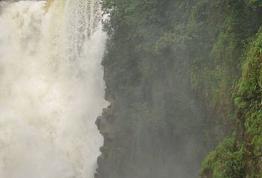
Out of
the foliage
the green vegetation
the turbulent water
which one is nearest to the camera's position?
the foliage

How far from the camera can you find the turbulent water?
24.7 meters

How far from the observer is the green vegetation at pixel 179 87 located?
44.2 feet

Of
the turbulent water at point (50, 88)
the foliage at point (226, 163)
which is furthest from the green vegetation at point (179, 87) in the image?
the turbulent water at point (50, 88)

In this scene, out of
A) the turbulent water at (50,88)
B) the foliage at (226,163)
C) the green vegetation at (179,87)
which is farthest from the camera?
the turbulent water at (50,88)

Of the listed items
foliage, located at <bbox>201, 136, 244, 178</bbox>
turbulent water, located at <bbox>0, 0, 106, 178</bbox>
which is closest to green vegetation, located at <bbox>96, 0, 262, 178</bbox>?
foliage, located at <bbox>201, 136, 244, 178</bbox>

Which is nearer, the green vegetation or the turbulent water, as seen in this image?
the green vegetation

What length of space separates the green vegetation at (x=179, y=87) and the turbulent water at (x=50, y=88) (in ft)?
5.84

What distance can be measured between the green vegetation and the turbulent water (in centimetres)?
178

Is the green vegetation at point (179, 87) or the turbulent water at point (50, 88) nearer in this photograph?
the green vegetation at point (179, 87)

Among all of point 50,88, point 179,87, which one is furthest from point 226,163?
point 50,88

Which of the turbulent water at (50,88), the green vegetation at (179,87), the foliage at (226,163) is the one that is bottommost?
the foliage at (226,163)

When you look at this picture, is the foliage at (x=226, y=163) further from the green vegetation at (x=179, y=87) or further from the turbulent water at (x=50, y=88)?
the turbulent water at (x=50, y=88)

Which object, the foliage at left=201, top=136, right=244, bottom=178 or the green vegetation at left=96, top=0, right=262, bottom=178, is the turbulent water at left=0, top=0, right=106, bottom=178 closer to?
the green vegetation at left=96, top=0, right=262, bottom=178

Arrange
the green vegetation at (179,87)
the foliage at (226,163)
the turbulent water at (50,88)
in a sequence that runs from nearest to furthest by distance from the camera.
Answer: the foliage at (226,163) → the green vegetation at (179,87) → the turbulent water at (50,88)
